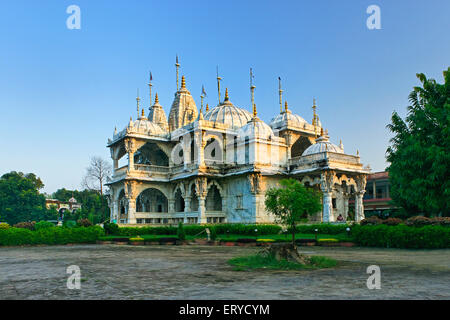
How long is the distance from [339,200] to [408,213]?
20.6 ft

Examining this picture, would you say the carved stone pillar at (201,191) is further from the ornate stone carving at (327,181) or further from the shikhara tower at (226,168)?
the ornate stone carving at (327,181)

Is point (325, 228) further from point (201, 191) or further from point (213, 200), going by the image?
point (213, 200)

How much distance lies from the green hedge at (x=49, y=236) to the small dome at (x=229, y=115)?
18792mm

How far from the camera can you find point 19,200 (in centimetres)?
6681

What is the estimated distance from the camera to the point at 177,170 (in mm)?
40094

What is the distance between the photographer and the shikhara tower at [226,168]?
34094 millimetres

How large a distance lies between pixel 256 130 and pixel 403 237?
19113 mm

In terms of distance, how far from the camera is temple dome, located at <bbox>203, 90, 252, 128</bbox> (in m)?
41.9

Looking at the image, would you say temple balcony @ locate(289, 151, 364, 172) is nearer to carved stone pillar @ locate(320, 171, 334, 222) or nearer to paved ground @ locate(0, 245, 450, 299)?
carved stone pillar @ locate(320, 171, 334, 222)

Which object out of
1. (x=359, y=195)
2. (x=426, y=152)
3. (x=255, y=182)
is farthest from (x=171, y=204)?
(x=426, y=152)

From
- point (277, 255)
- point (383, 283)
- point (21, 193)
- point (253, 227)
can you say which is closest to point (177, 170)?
point (253, 227)

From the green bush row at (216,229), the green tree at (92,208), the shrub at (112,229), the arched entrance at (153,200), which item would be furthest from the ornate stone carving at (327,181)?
the green tree at (92,208)
